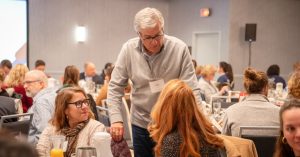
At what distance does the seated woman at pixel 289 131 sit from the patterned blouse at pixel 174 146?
38 centimetres

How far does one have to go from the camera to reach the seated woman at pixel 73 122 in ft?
7.34

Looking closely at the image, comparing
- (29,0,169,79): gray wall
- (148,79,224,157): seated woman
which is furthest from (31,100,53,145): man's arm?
(29,0,169,79): gray wall

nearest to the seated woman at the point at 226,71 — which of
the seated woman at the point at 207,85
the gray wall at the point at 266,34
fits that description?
the seated woman at the point at 207,85

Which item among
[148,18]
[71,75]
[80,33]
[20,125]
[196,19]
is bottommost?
[20,125]

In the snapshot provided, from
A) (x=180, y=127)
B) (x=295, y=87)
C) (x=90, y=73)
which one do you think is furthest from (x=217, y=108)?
(x=90, y=73)

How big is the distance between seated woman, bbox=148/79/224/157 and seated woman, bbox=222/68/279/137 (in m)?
0.87

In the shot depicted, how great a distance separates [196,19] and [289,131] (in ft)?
28.9

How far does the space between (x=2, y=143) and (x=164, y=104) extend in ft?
4.10

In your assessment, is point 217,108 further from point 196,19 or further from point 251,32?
point 196,19

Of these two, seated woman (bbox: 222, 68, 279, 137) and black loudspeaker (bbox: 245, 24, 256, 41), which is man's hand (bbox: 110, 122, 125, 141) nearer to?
seated woman (bbox: 222, 68, 279, 137)

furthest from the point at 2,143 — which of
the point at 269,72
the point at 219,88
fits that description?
the point at 269,72

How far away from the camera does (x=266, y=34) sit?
9891mm

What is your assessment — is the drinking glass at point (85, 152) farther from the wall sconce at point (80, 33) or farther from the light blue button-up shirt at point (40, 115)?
the wall sconce at point (80, 33)

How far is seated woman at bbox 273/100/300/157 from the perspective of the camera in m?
1.55
